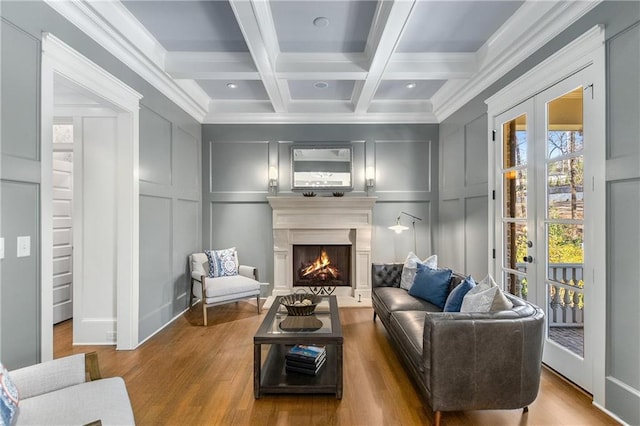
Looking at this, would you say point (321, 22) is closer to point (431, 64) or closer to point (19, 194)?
point (431, 64)

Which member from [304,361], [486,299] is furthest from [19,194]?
[486,299]

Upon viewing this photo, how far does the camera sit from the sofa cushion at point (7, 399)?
1.32m

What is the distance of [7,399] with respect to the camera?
1.36 metres

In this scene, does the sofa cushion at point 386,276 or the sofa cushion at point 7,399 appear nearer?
the sofa cushion at point 7,399

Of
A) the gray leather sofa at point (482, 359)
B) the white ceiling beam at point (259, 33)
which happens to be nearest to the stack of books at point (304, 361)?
the gray leather sofa at point (482, 359)

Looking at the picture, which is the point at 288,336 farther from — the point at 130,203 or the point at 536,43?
the point at 536,43

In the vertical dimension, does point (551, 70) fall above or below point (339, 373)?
above

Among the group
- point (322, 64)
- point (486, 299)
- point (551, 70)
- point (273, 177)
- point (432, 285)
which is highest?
point (322, 64)

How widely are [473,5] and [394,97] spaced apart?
2.06 metres

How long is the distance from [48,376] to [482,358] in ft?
7.73

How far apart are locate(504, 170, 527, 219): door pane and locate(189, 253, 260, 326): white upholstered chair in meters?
3.09

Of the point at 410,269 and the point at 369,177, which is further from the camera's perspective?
the point at 369,177

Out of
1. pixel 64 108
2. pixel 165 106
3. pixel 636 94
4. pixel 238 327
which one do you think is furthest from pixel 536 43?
pixel 64 108

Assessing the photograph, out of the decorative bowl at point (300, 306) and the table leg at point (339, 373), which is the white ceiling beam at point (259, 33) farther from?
the table leg at point (339, 373)
